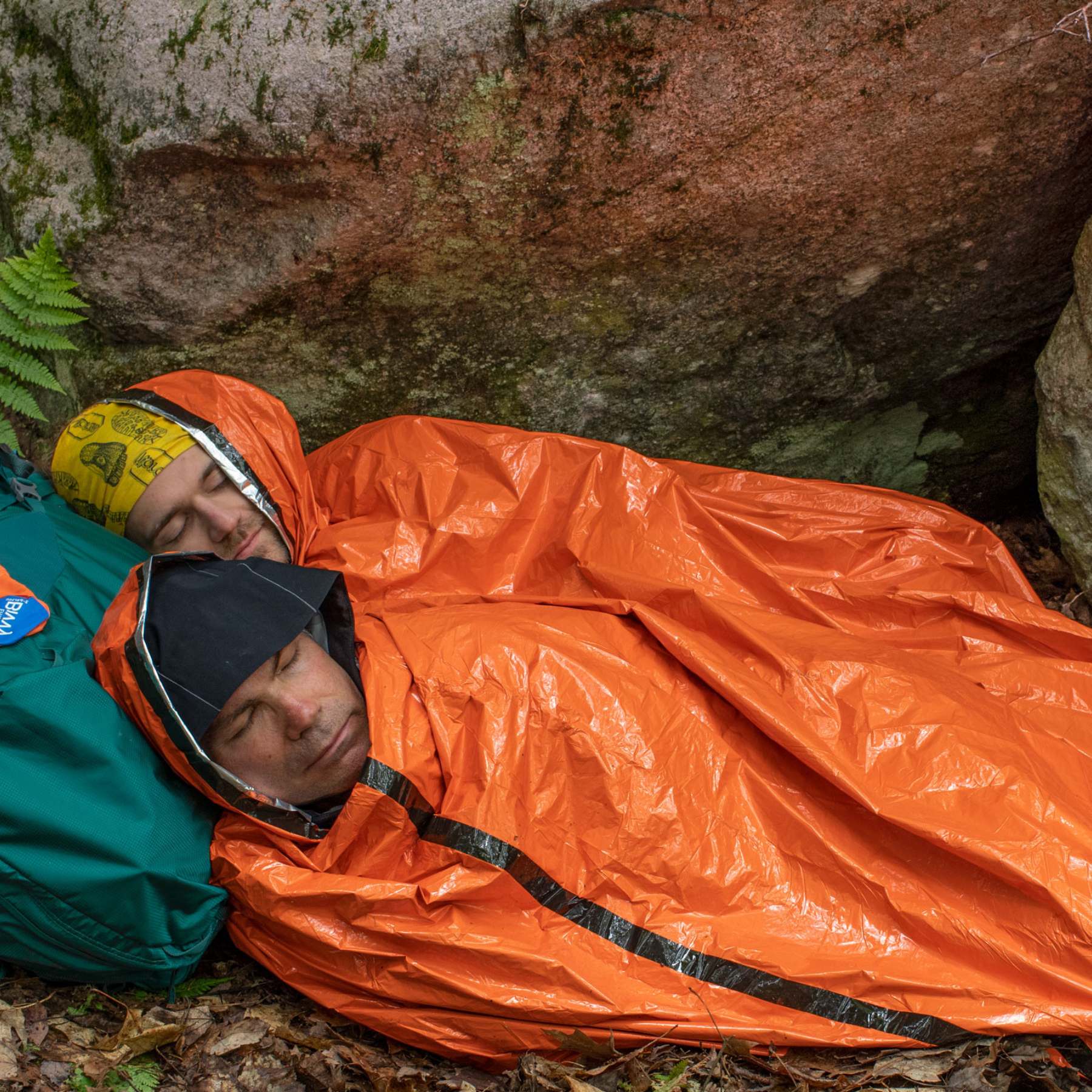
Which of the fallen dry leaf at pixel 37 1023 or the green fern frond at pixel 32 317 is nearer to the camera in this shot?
the fallen dry leaf at pixel 37 1023

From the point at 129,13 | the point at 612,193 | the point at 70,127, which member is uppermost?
the point at 129,13

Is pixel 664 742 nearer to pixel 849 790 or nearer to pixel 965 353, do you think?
pixel 849 790

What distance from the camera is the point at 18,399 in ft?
10.1

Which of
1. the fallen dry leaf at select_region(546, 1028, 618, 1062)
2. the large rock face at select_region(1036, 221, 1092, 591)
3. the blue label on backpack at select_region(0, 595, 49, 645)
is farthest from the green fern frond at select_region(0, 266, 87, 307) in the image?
the large rock face at select_region(1036, 221, 1092, 591)

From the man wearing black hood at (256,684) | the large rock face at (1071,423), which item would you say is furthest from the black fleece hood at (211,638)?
the large rock face at (1071,423)

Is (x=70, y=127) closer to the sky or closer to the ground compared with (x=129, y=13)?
closer to the ground

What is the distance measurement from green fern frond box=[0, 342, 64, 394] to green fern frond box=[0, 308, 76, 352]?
4cm

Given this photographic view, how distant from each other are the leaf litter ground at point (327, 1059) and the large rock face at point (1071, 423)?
1469mm

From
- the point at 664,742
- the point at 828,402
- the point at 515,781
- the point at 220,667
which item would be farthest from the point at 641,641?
the point at 828,402

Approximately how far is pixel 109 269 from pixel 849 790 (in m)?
2.60

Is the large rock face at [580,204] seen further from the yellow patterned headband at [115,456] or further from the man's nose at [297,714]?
the man's nose at [297,714]

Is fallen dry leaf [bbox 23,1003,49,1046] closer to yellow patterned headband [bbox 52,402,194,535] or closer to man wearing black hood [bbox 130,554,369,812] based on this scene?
man wearing black hood [bbox 130,554,369,812]

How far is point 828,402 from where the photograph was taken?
10.7ft

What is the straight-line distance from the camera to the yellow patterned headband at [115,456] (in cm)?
289
